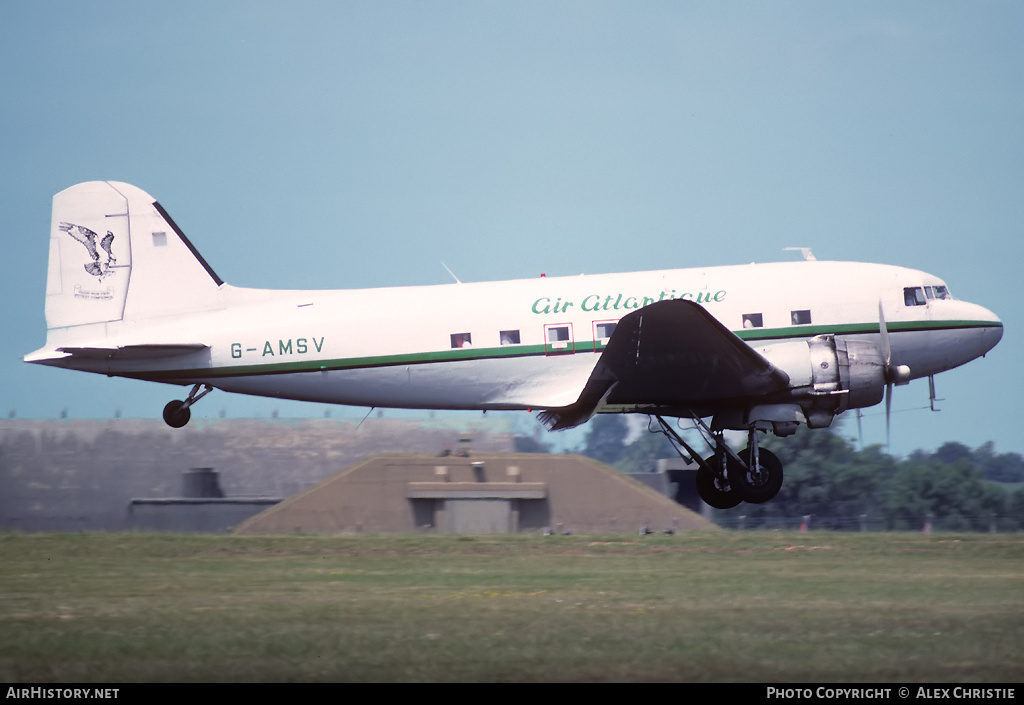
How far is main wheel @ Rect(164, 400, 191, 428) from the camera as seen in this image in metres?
16.2

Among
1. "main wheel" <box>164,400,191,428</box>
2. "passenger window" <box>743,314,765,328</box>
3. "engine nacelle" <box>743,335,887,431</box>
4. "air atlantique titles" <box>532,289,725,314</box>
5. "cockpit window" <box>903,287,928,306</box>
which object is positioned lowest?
"main wheel" <box>164,400,191,428</box>

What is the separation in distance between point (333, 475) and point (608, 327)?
980 inches

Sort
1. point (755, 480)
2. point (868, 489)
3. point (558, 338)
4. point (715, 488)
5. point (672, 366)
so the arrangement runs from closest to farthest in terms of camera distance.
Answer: point (672, 366) < point (558, 338) < point (755, 480) < point (715, 488) < point (868, 489)

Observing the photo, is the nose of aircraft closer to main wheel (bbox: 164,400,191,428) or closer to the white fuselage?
the white fuselage

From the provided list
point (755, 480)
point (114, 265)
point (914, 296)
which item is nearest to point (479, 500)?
point (755, 480)

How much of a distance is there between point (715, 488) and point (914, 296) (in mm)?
4047

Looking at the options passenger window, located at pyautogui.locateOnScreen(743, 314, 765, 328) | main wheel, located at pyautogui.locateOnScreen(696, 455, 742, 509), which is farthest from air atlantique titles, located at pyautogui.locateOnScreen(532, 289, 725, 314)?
main wheel, located at pyautogui.locateOnScreen(696, 455, 742, 509)

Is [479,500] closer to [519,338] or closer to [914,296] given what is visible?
[519,338]

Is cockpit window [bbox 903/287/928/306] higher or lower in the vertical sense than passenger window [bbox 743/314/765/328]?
higher

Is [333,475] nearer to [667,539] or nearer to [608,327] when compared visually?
[667,539]

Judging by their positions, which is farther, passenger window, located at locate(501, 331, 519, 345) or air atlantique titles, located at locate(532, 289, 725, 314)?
air atlantique titles, located at locate(532, 289, 725, 314)

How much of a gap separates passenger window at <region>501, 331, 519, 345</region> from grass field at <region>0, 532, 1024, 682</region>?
11.3 feet

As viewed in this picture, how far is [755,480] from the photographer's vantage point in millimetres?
16172

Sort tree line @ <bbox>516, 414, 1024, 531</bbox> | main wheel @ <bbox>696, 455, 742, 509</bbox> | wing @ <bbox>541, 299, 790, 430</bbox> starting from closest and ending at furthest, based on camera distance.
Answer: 1. wing @ <bbox>541, 299, 790, 430</bbox>
2. main wheel @ <bbox>696, 455, 742, 509</bbox>
3. tree line @ <bbox>516, 414, 1024, 531</bbox>
